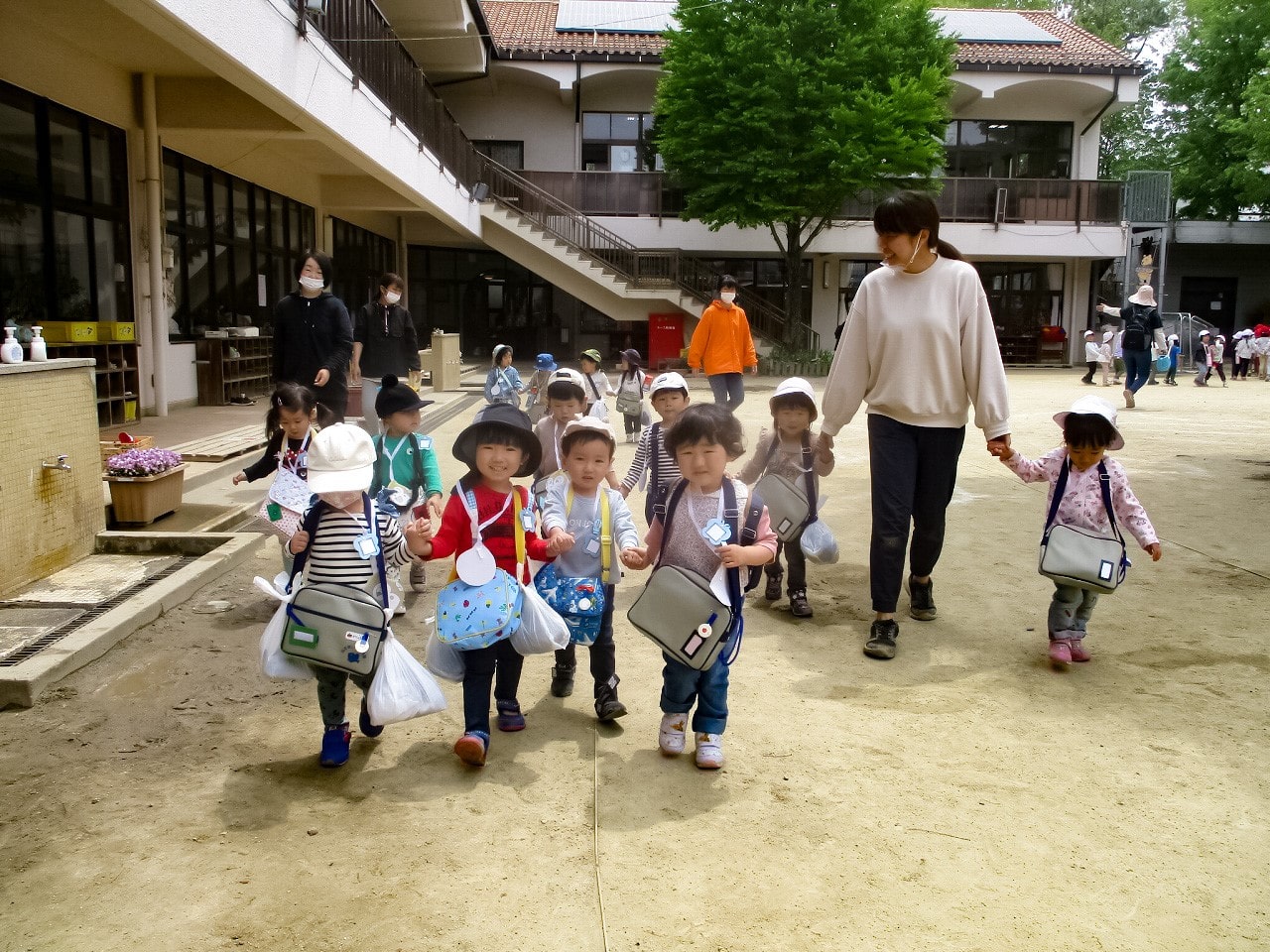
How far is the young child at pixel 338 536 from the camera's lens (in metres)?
3.50

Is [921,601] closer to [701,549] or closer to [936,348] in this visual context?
[936,348]

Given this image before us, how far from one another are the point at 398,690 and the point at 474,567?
1.49 ft

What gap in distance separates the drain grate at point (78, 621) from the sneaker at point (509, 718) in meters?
1.99

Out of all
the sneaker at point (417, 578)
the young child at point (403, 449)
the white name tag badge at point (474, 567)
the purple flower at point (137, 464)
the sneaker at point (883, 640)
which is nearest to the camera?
the white name tag badge at point (474, 567)

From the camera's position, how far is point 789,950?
8.37 feet

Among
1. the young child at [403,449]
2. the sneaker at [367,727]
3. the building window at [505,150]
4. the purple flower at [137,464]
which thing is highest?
the building window at [505,150]

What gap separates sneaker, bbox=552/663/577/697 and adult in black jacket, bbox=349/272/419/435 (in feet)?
13.9

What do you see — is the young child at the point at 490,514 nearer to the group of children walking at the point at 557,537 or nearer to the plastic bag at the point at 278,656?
the group of children walking at the point at 557,537

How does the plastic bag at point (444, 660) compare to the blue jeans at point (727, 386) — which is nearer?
the plastic bag at point (444, 660)

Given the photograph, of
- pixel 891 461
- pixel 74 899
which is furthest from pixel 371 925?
pixel 891 461

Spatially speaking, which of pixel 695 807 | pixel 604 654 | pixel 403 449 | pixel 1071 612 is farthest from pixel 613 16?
pixel 695 807

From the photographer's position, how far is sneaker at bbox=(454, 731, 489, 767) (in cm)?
349

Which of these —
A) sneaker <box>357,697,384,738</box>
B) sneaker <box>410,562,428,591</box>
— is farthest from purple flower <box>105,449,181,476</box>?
sneaker <box>357,697,384,738</box>

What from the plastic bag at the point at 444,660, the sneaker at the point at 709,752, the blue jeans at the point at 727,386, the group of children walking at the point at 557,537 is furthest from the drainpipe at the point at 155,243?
the sneaker at the point at 709,752
